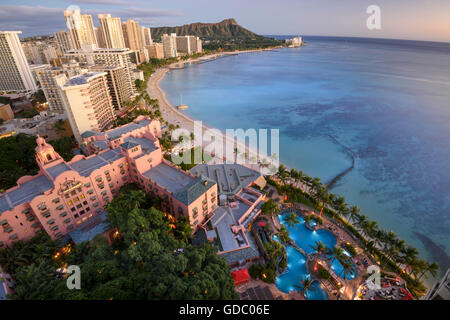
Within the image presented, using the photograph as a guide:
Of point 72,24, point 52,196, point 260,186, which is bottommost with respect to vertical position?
point 260,186

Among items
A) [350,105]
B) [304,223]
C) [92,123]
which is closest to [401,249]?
[304,223]

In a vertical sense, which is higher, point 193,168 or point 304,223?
point 193,168

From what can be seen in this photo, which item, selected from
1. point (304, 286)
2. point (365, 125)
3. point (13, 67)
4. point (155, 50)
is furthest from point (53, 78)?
point (155, 50)

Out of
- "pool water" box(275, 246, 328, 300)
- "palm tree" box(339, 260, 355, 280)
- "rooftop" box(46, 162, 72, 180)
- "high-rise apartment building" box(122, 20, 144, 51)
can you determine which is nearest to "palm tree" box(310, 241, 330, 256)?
"pool water" box(275, 246, 328, 300)

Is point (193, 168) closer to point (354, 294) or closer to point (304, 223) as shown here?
point (304, 223)

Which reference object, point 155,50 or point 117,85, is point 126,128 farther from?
point 155,50
